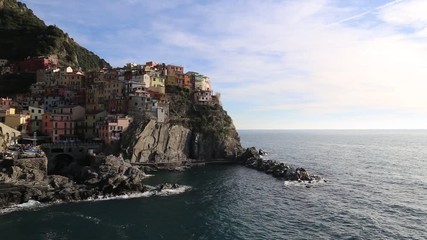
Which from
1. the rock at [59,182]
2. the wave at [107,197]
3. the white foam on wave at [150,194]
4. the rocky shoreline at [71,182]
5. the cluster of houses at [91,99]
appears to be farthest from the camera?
the cluster of houses at [91,99]

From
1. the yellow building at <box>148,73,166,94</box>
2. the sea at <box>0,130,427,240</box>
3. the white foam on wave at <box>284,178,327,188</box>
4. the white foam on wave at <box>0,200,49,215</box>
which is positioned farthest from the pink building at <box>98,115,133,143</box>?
the white foam on wave at <box>284,178,327,188</box>

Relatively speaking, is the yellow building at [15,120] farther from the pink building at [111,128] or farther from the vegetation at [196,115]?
the vegetation at [196,115]

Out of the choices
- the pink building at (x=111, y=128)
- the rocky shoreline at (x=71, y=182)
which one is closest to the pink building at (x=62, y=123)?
the pink building at (x=111, y=128)

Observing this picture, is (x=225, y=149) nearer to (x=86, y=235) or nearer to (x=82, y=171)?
(x=82, y=171)

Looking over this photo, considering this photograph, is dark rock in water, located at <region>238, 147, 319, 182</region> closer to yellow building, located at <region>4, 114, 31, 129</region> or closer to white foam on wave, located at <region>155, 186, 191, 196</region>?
white foam on wave, located at <region>155, 186, 191, 196</region>

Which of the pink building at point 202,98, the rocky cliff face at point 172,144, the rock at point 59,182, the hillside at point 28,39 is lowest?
the rock at point 59,182

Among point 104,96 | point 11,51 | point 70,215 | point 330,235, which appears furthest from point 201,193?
point 11,51
